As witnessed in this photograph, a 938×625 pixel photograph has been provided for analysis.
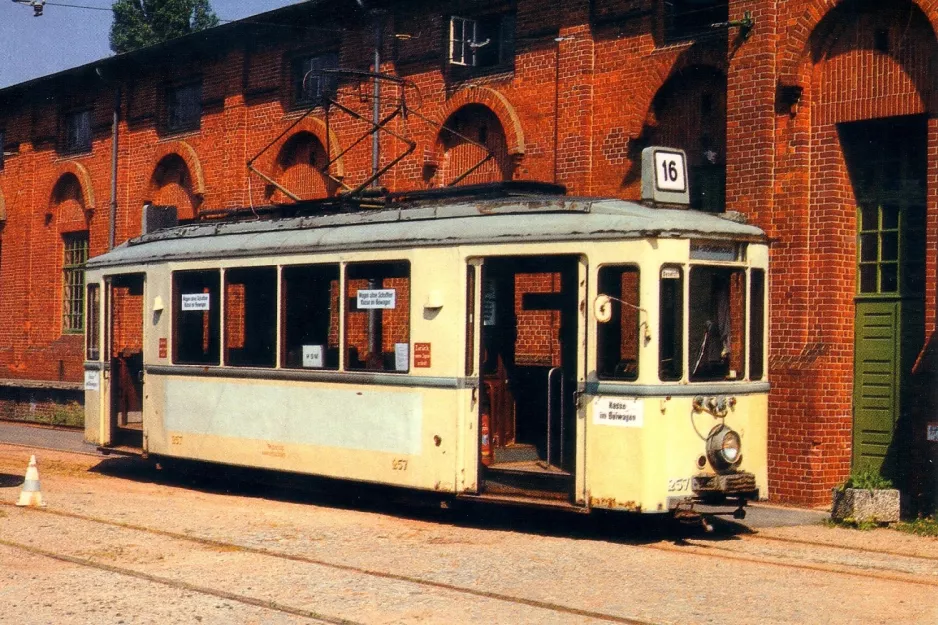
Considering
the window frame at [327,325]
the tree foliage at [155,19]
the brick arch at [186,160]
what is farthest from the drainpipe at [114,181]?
the tree foliage at [155,19]

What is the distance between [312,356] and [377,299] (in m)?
1.13

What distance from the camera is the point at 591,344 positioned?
1128 centimetres

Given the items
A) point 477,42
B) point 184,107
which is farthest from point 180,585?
point 184,107

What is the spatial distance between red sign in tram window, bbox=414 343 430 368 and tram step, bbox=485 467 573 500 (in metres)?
1.12

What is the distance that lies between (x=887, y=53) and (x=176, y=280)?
7843 millimetres

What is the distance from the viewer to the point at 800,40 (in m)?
14.2

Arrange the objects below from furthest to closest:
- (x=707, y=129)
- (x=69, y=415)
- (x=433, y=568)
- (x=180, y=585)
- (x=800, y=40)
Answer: (x=69, y=415)
(x=707, y=129)
(x=800, y=40)
(x=433, y=568)
(x=180, y=585)

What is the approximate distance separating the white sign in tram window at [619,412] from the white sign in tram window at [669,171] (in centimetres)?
192

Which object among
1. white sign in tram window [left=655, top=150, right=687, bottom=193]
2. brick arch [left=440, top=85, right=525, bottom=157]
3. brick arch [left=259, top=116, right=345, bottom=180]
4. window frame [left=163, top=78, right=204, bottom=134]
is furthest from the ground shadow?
window frame [left=163, top=78, right=204, bottom=134]

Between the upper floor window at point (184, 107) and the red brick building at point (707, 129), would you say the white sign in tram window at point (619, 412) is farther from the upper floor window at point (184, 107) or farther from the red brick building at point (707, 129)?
the upper floor window at point (184, 107)

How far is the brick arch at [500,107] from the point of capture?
58.1 ft

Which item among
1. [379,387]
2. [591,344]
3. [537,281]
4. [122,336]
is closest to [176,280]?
[122,336]

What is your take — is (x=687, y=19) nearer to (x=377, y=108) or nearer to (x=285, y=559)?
(x=377, y=108)

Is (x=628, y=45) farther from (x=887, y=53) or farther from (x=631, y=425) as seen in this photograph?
(x=631, y=425)
